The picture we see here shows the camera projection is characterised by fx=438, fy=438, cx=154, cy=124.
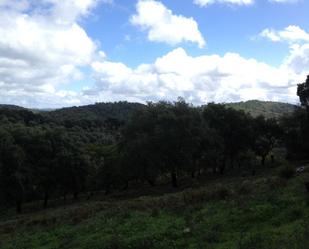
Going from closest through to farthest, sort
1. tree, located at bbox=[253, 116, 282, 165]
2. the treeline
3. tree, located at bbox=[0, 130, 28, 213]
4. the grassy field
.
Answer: the grassy field < the treeline < tree, located at bbox=[0, 130, 28, 213] < tree, located at bbox=[253, 116, 282, 165]

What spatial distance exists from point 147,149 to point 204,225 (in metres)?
38.6

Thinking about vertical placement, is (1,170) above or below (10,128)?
below

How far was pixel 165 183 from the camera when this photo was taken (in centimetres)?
6594

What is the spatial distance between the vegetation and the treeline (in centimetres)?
A: 16

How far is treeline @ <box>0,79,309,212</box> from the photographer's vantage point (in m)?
56.6

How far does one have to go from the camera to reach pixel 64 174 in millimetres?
67938

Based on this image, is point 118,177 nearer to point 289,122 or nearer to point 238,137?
point 238,137

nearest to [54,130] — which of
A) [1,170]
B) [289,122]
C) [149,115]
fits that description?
[1,170]

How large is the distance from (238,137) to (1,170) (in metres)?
40.4

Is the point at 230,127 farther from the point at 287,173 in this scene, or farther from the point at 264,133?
the point at 287,173

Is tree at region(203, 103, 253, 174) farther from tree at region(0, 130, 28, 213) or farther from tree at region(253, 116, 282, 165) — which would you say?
tree at region(0, 130, 28, 213)

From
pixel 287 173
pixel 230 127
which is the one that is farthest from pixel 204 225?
pixel 230 127

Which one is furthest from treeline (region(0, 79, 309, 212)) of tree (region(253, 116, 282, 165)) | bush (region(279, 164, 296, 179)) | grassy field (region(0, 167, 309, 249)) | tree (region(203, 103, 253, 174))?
grassy field (region(0, 167, 309, 249))

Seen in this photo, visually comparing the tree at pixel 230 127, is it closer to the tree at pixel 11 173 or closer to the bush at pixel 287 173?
the tree at pixel 11 173
